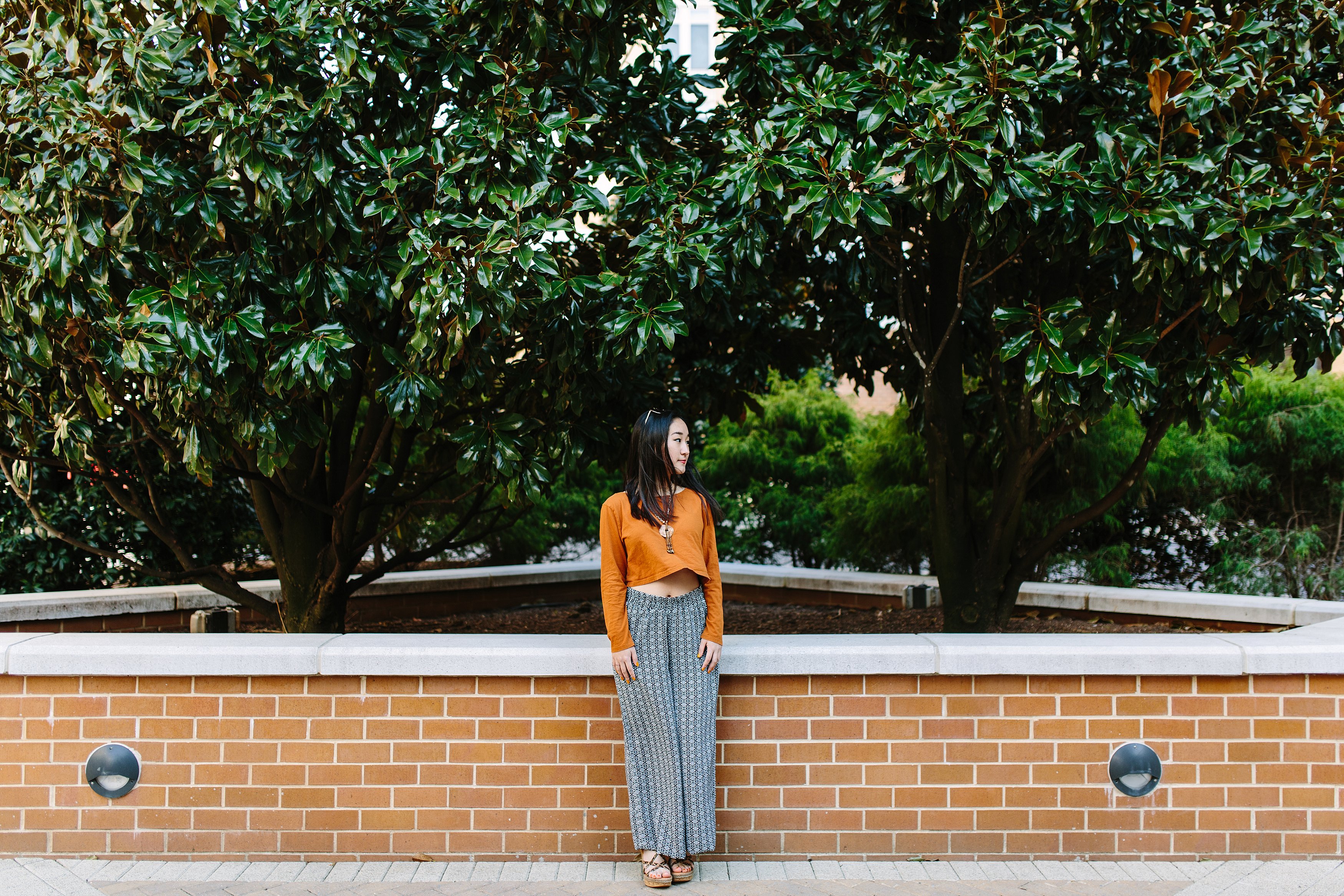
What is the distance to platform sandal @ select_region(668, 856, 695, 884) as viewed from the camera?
3.83m

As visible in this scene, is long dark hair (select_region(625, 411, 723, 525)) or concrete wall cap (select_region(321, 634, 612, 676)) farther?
concrete wall cap (select_region(321, 634, 612, 676))

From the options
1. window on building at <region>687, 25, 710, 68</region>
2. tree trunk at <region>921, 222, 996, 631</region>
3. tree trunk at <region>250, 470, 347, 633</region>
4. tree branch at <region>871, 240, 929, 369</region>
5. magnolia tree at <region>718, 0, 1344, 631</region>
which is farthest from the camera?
window on building at <region>687, 25, 710, 68</region>

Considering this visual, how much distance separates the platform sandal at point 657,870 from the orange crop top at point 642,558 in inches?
31.8

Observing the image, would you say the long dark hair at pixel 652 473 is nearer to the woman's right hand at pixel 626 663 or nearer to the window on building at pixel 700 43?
the woman's right hand at pixel 626 663

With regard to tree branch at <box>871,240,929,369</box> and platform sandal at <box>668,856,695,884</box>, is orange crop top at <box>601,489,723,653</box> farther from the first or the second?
tree branch at <box>871,240,929,369</box>

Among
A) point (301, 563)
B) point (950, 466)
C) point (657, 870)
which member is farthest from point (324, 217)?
point (950, 466)

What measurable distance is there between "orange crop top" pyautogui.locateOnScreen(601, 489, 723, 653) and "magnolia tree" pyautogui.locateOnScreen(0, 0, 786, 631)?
726mm

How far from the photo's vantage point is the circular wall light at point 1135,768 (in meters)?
3.98

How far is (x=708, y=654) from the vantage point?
12.6ft

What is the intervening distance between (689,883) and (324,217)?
3.04 meters

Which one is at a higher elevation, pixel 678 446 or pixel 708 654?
pixel 678 446

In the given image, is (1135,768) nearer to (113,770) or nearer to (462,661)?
(462,661)

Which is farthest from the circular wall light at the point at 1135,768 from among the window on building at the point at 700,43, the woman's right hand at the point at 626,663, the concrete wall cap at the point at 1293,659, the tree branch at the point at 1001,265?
the window on building at the point at 700,43

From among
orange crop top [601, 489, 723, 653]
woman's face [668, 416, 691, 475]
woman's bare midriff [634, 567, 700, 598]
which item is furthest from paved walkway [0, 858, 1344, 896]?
woman's face [668, 416, 691, 475]
